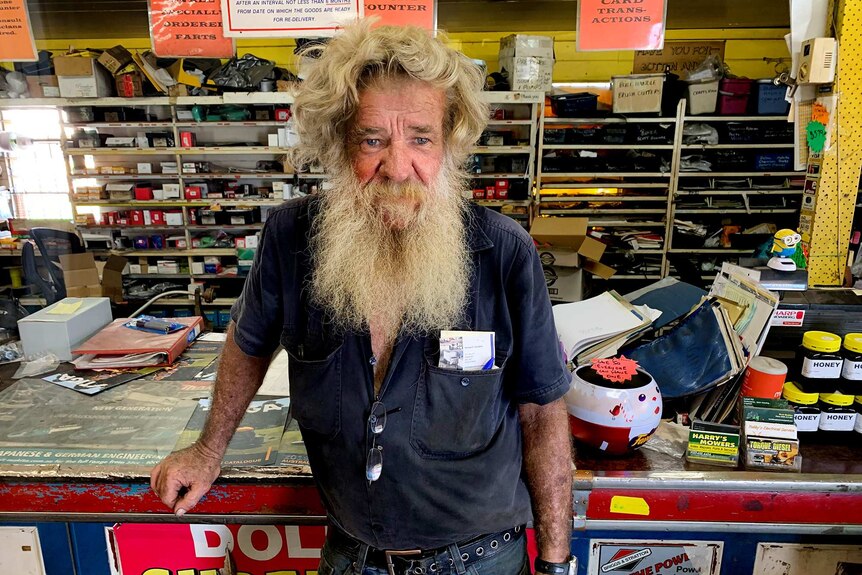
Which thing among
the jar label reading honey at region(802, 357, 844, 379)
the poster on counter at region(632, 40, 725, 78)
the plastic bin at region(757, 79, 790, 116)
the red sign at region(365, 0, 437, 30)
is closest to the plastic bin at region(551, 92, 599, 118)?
the poster on counter at region(632, 40, 725, 78)

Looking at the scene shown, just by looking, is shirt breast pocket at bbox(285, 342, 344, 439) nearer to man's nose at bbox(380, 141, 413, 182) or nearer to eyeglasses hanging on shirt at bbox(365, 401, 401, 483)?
eyeglasses hanging on shirt at bbox(365, 401, 401, 483)

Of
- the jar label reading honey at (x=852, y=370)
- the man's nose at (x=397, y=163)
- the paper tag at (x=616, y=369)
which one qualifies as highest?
the man's nose at (x=397, y=163)

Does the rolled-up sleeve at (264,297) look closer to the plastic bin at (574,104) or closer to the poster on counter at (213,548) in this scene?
the poster on counter at (213,548)

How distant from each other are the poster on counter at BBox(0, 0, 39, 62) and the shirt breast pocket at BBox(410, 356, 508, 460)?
2.26 metres

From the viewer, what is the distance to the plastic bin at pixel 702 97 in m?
5.40

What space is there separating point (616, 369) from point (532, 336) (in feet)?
1.63

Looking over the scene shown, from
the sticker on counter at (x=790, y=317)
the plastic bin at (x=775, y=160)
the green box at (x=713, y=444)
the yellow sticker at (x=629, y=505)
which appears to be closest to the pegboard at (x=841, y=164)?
the sticker on counter at (x=790, y=317)

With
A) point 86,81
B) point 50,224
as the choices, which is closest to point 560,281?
point 86,81

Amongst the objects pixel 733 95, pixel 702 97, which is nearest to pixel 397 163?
pixel 702 97

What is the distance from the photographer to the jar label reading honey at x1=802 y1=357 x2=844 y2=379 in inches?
63.1

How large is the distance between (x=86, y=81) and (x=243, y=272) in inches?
88.2

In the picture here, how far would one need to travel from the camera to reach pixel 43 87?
5496 millimetres

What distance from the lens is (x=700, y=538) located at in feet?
5.16

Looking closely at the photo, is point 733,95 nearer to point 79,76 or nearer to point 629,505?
point 629,505
